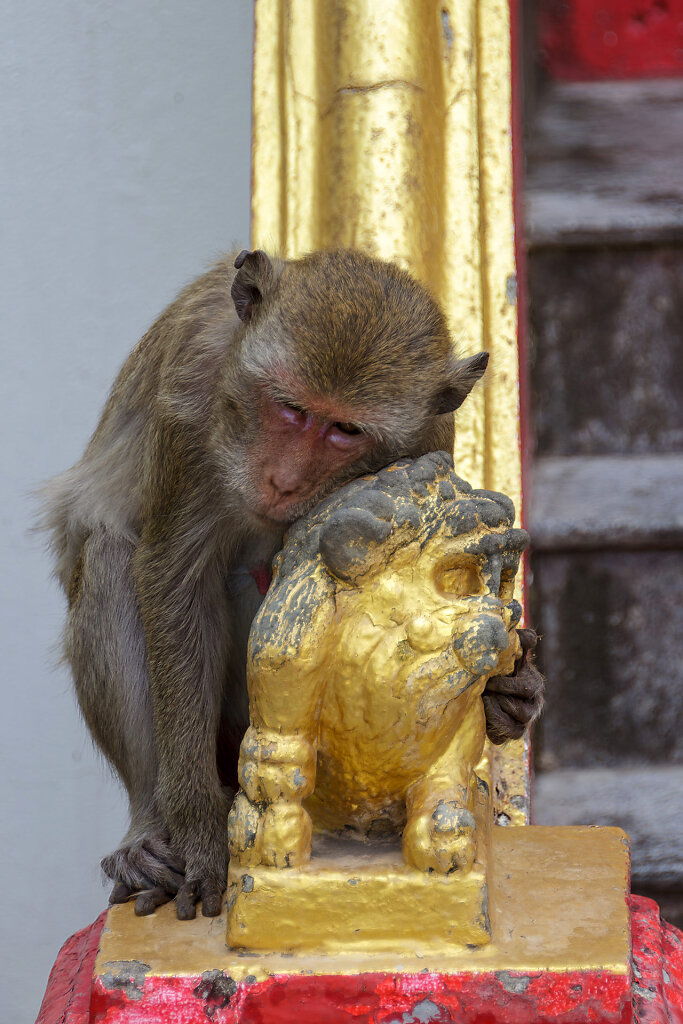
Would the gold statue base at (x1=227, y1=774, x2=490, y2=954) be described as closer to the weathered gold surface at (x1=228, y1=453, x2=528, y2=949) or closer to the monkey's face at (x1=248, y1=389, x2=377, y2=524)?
the weathered gold surface at (x1=228, y1=453, x2=528, y2=949)

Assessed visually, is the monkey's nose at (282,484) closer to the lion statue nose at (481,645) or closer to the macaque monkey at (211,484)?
the macaque monkey at (211,484)

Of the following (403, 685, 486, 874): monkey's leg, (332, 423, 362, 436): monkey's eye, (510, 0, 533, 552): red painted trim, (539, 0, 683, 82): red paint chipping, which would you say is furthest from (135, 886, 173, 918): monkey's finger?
(539, 0, 683, 82): red paint chipping

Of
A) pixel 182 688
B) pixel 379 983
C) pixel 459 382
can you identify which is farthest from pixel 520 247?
pixel 379 983

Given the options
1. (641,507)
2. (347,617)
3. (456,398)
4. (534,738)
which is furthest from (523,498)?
(347,617)

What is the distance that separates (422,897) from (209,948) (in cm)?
23

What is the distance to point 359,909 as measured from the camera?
3.70 feet

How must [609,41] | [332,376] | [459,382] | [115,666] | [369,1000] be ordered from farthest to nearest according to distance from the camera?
[609,41] → [115,666] → [459,382] → [332,376] → [369,1000]

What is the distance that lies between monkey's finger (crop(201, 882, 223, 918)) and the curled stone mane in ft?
1.18

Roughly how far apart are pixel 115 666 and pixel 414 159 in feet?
3.40

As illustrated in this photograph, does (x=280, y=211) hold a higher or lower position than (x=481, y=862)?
higher

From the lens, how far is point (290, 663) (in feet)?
3.68

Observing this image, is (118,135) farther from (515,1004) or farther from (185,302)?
(515,1004)

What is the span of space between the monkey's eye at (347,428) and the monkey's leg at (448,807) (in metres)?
0.32

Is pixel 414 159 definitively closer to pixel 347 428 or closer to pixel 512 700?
pixel 347 428
